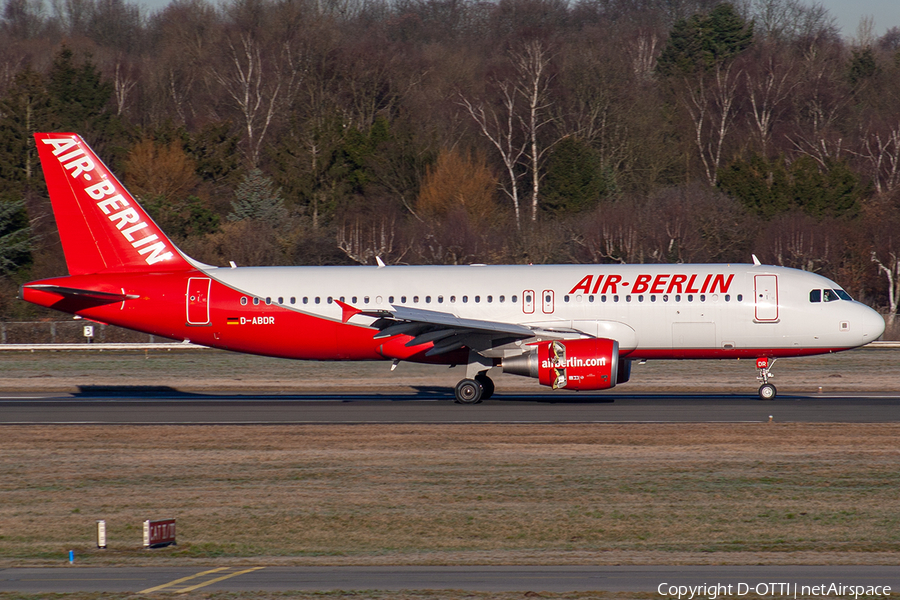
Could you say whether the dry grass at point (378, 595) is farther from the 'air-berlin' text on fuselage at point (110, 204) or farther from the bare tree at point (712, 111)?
the bare tree at point (712, 111)

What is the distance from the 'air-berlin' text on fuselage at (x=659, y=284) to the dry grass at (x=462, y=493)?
5.68 metres

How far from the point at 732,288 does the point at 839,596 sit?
1789 centimetres

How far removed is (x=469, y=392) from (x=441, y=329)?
2.05 metres

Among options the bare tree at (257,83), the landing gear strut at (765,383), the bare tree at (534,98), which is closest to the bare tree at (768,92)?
the bare tree at (534,98)

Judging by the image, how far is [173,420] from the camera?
24.6 meters

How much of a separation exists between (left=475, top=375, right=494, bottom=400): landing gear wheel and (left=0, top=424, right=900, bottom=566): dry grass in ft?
17.1

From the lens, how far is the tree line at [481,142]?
56156mm

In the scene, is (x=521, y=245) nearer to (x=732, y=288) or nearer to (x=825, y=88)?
(x=732, y=288)

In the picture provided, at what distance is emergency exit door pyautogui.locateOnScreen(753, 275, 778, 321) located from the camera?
27.0 meters

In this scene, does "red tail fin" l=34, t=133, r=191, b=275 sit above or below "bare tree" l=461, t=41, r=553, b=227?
below

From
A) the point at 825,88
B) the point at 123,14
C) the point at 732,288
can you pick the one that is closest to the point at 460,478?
the point at 732,288

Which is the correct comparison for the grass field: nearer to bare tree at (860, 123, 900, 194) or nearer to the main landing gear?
the main landing gear

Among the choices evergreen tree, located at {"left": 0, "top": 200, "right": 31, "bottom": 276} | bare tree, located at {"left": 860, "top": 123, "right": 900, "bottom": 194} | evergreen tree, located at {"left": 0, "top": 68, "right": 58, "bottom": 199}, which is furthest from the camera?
bare tree, located at {"left": 860, "top": 123, "right": 900, "bottom": 194}

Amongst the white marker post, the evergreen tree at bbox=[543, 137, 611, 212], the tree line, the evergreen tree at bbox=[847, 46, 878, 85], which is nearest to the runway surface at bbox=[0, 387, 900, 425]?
the white marker post
